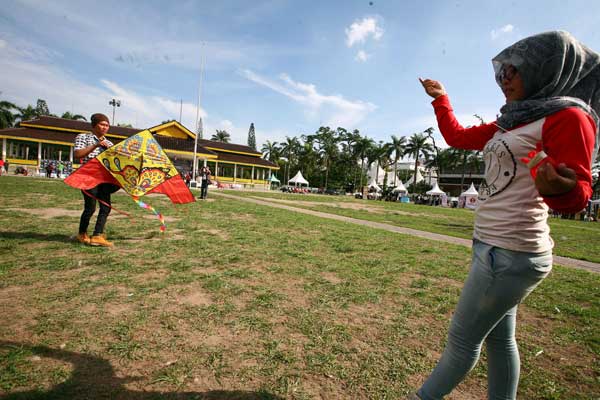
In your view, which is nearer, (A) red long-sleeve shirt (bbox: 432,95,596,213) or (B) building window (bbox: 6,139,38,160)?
(A) red long-sleeve shirt (bbox: 432,95,596,213)

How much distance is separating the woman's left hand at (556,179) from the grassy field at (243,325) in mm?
1480

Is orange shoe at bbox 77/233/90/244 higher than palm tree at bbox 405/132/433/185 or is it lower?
lower

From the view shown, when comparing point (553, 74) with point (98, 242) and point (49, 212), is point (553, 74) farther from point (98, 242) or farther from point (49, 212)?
point (49, 212)

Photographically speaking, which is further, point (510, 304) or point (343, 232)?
point (343, 232)

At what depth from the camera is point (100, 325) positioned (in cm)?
244

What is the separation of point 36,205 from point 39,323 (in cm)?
784

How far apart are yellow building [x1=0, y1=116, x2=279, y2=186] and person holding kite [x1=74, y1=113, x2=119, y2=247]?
2957 cm

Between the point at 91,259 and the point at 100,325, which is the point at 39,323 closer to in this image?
the point at 100,325

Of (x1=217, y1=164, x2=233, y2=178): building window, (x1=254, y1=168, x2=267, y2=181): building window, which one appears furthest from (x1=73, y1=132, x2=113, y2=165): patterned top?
(x1=254, y1=168, x2=267, y2=181): building window

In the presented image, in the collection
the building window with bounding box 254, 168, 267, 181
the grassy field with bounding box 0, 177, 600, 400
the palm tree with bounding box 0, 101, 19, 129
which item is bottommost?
the grassy field with bounding box 0, 177, 600, 400

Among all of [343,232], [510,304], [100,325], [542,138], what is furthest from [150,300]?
[343,232]

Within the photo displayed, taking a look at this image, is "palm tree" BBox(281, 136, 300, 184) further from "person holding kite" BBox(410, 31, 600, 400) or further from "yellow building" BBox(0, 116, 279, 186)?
"person holding kite" BBox(410, 31, 600, 400)

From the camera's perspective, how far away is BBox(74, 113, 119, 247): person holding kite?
15.1ft

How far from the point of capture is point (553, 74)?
1.28 meters
